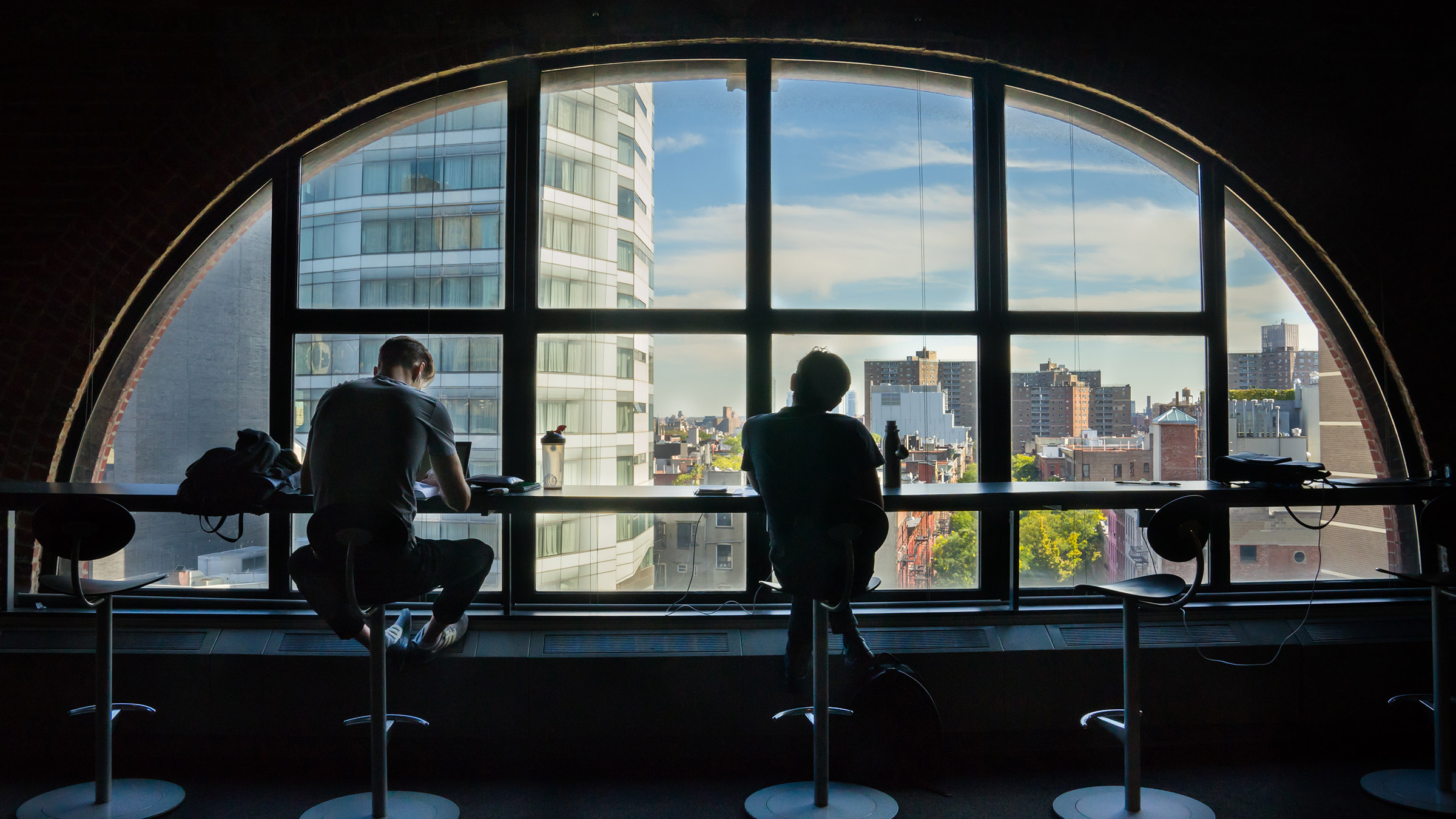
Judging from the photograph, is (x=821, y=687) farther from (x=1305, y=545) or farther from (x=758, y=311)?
(x=1305, y=545)

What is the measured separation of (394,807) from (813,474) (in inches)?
68.6

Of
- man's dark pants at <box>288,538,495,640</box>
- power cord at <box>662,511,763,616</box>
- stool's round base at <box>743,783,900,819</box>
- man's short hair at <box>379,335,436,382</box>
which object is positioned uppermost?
man's short hair at <box>379,335,436,382</box>

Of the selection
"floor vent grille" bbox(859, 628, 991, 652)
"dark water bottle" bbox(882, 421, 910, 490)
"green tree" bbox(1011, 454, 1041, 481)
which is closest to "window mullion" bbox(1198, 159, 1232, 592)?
"green tree" bbox(1011, 454, 1041, 481)

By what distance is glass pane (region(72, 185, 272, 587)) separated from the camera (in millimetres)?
3416

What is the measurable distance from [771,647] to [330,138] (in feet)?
9.56

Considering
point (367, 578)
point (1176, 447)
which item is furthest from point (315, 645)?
point (1176, 447)

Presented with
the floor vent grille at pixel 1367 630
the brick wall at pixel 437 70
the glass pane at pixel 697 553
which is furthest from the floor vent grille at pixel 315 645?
the floor vent grille at pixel 1367 630

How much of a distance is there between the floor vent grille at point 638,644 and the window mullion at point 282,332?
1.26 metres

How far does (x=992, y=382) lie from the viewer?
3.55 m

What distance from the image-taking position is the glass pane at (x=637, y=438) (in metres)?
3.47

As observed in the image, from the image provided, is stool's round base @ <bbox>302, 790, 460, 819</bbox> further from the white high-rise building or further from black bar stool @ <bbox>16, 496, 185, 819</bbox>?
the white high-rise building

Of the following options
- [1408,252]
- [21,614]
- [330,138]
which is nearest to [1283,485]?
[1408,252]

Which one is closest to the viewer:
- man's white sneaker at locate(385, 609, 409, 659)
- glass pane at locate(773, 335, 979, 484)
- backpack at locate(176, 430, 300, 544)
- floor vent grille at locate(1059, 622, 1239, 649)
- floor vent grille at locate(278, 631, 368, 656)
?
man's white sneaker at locate(385, 609, 409, 659)

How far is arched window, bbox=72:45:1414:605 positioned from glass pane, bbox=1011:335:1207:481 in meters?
0.01
